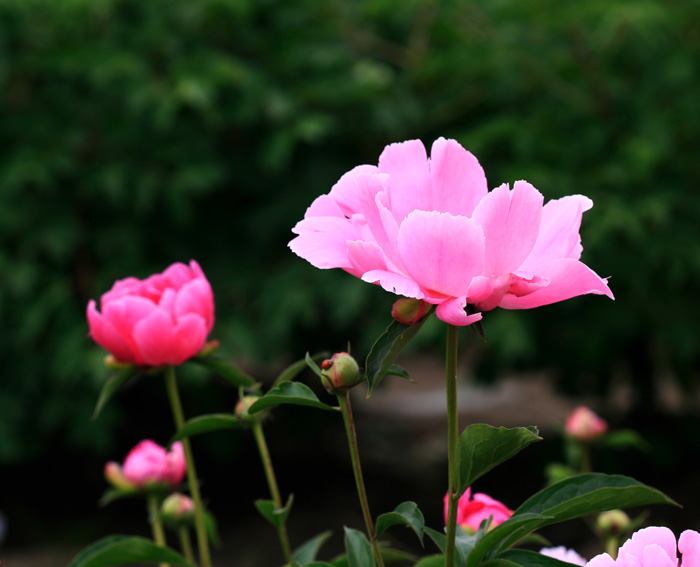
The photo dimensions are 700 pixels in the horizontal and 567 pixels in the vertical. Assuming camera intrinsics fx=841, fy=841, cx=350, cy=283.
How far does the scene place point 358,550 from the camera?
1.42 ft

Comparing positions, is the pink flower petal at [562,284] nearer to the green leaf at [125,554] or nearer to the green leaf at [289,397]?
the green leaf at [289,397]

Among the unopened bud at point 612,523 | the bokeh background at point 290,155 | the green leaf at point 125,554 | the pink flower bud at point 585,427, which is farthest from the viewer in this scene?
the bokeh background at point 290,155

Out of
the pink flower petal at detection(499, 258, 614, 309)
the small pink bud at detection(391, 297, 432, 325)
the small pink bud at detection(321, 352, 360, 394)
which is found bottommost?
the small pink bud at detection(321, 352, 360, 394)

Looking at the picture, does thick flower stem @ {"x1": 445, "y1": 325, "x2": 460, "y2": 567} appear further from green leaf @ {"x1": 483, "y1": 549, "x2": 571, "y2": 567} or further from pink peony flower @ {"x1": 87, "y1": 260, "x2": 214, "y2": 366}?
pink peony flower @ {"x1": 87, "y1": 260, "x2": 214, "y2": 366}

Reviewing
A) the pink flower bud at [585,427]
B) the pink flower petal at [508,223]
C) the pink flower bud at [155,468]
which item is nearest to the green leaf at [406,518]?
the pink flower petal at [508,223]

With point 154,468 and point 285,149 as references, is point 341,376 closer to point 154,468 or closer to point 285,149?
point 154,468

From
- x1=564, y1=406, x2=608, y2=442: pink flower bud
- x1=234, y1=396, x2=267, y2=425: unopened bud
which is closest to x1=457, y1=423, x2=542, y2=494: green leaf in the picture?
x1=234, y1=396, x2=267, y2=425: unopened bud

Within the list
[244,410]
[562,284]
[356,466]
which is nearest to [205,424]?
[244,410]

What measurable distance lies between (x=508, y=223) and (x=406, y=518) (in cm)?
14

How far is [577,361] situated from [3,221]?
1.62 metres

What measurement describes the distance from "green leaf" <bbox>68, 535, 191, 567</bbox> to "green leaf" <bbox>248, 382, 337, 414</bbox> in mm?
124

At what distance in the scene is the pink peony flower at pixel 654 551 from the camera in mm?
335

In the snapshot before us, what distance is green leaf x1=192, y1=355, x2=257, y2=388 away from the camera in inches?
20.6

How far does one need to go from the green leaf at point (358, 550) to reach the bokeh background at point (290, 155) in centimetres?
151
